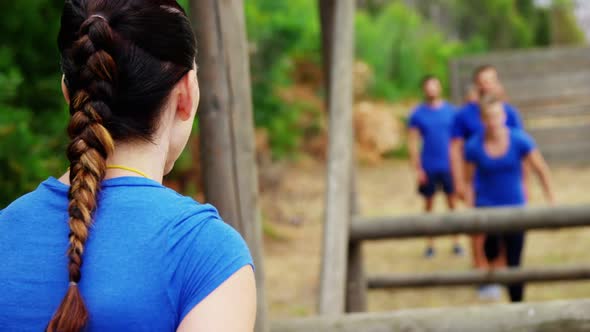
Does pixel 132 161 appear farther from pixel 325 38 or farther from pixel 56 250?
pixel 325 38

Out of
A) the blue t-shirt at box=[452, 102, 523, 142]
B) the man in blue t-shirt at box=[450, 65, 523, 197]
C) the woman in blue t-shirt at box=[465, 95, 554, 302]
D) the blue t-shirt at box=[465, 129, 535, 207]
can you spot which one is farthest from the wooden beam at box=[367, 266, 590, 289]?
the blue t-shirt at box=[452, 102, 523, 142]

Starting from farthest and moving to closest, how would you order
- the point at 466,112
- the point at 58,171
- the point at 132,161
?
the point at 466,112
the point at 58,171
the point at 132,161

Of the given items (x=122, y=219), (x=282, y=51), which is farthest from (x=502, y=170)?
(x=282, y=51)

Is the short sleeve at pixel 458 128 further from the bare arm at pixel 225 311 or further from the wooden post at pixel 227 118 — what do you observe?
the bare arm at pixel 225 311

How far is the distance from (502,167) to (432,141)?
2125 mm

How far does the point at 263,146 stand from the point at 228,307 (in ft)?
30.7

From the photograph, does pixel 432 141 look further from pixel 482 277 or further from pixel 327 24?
pixel 327 24

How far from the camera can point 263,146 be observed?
34.1 ft

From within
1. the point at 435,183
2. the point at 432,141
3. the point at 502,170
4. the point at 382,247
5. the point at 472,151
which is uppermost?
the point at 472,151

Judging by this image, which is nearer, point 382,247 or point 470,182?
point 470,182

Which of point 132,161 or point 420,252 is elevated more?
point 132,161

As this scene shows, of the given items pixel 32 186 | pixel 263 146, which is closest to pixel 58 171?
pixel 32 186

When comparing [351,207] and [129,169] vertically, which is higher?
[129,169]

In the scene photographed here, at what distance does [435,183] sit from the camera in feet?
24.1
